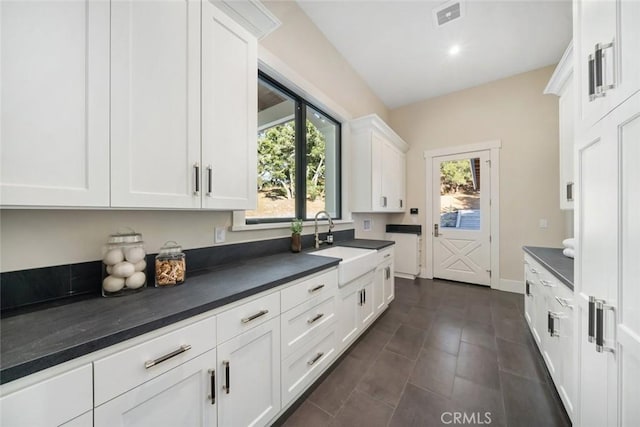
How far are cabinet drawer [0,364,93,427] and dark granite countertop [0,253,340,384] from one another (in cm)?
5

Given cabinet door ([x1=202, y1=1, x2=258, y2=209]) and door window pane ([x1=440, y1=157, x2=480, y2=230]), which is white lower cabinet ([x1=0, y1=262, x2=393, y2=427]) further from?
door window pane ([x1=440, y1=157, x2=480, y2=230])

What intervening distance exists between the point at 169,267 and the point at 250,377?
0.69m

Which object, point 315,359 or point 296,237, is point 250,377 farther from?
point 296,237

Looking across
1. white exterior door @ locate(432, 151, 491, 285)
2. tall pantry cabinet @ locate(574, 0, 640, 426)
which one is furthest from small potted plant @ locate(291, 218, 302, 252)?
white exterior door @ locate(432, 151, 491, 285)

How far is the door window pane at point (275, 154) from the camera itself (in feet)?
6.93

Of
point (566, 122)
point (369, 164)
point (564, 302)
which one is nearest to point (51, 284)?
point (564, 302)

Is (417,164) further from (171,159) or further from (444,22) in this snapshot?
(171,159)

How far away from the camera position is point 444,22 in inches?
100

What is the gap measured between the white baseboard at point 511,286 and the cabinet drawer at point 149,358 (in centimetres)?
428

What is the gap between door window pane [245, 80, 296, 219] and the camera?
2113mm

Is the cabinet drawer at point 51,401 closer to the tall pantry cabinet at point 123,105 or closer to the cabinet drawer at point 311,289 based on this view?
the tall pantry cabinet at point 123,105

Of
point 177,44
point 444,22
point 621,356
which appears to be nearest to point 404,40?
point 444,22

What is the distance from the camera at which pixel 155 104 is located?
1056 millimetres

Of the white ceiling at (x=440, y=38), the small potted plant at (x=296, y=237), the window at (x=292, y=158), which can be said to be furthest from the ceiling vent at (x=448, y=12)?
the small potted plant at (x=296, y=237)
